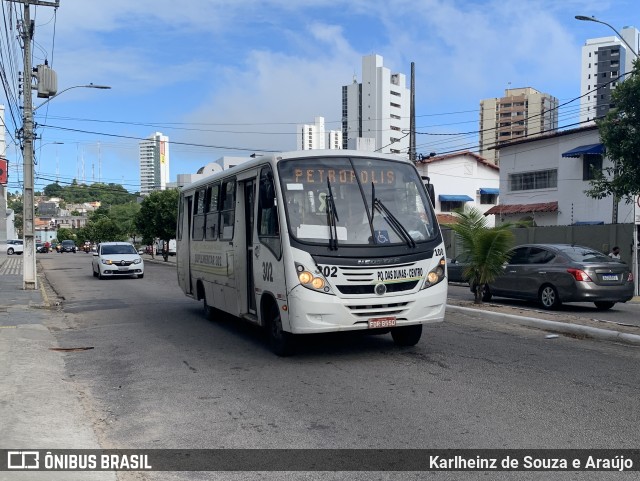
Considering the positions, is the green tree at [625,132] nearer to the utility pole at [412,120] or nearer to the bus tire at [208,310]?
the utility pole at [412,120]

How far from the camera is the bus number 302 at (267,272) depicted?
8488 mm

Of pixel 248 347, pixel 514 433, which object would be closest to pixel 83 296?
pixel 248 347

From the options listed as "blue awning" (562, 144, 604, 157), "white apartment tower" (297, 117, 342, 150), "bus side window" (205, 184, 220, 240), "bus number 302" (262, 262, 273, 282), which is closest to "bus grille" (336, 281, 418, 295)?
"bus number 302" (262, 262, 273, 282)

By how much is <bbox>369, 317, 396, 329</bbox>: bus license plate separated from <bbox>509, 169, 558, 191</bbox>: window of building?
3011 cm

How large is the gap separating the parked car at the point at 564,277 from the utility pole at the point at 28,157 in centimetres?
1455

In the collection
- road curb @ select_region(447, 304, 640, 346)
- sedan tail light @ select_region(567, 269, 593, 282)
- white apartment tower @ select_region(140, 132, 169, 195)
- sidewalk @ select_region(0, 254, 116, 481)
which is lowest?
sidewalk @ select_region(0, 254, 116, 481)

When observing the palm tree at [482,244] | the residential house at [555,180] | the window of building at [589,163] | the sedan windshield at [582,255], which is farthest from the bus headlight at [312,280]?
the window of building at [589,163]

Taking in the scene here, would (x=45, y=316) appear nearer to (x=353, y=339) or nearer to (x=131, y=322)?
(x=131, y=322)

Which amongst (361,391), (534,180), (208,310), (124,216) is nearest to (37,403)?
(361,391)

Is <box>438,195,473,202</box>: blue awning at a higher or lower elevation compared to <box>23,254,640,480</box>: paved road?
higher

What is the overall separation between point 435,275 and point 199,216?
5.97 metres

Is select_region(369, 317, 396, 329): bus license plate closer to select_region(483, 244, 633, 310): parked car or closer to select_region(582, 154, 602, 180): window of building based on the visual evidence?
select_region(483, 244, 633, 310): parked car

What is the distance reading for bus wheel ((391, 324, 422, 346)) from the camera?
9.13 m

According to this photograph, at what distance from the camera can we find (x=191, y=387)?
7.37 metres
